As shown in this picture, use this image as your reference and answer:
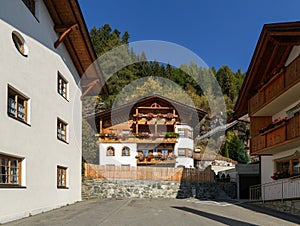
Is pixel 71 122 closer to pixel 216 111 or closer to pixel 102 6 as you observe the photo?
pixel 102 6

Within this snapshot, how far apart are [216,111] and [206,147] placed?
6915 mm

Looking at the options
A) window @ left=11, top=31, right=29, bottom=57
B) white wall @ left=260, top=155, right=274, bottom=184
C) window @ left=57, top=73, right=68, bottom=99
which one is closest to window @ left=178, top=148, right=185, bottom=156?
white wall @ left=260, top=155, right=274, bottom=184

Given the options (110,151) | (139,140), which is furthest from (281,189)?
(110,151)

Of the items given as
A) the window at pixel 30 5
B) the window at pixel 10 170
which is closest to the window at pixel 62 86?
the window at pixel 30 5

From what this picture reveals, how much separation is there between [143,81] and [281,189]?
31.6 m

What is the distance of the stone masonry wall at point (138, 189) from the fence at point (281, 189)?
5849mm

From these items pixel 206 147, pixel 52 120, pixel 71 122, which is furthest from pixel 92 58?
pixel 206 147

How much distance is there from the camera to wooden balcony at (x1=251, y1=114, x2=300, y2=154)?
532 inches

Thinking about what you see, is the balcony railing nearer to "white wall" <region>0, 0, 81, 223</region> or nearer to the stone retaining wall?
"white wall" <region>0, 0, 81, 223</region>

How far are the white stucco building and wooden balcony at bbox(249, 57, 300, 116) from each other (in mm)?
8357

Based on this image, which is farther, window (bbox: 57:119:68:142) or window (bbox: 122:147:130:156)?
window (bbox: 122:147:130:156)

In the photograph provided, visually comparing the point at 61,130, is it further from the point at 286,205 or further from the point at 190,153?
the point at 190,153

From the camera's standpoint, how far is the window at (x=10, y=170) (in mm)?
10094

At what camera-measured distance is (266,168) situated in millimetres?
19531
